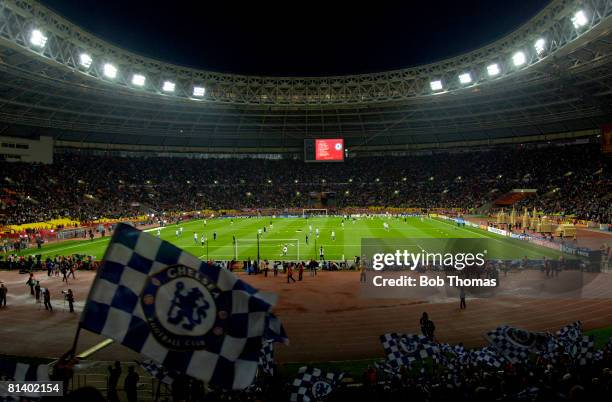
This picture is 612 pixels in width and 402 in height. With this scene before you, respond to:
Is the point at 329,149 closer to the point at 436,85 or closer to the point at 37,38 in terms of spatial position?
the point at 436,85

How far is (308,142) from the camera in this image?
74.2 metres

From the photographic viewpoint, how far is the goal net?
35.3 metres

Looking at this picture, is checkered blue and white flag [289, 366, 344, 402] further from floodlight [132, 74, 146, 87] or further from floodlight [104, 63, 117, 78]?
floodlight [132, 74, 146, 87]

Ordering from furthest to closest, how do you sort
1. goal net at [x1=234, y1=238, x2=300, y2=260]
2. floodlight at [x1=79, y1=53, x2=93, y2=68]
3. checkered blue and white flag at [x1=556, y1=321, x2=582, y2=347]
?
floodlight at [x1=79, y1=53, x2=93, y2=68] < goal net at [x1=234, y1=238, x2=300, y2=260] < checkered blue and white flag at [x1=556, y1=321, x2=582, y2=347]

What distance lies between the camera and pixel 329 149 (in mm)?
74312

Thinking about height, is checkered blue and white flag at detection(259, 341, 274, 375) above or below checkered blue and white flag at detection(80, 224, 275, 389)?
below

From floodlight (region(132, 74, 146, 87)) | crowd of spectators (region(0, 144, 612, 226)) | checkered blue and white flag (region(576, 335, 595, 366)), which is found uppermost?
floodlight (region(132, 74, 146, 87))

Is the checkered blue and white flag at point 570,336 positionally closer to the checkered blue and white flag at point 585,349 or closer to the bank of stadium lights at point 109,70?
the checkered blue and white flag at point 585,349

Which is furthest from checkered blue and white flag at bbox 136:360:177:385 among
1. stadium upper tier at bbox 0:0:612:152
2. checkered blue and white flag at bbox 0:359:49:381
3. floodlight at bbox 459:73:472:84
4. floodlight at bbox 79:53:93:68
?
floodlight at bbox 459:73:472:84

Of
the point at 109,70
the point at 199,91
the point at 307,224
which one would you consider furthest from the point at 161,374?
the point at 199,91

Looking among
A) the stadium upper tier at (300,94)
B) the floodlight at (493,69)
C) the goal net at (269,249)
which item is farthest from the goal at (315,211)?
the floodlight at (493,69)

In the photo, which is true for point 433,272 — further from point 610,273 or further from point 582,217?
point 582,217

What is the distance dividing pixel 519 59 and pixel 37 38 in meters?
45.9

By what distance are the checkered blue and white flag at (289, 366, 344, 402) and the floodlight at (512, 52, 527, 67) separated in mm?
47065
